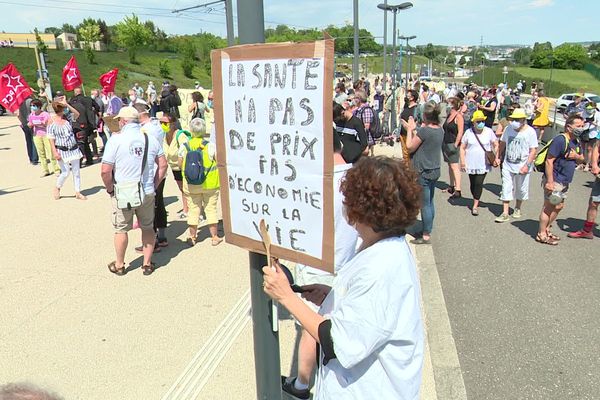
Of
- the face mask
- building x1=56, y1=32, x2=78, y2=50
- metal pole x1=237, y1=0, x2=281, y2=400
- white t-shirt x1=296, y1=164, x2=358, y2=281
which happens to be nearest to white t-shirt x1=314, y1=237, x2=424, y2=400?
metal pole x1=237, y1=0, x2=281, y2=400

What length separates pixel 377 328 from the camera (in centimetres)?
165

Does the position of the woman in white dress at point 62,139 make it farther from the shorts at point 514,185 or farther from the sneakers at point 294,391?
the shorts at point 514,185

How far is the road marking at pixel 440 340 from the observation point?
133 inches

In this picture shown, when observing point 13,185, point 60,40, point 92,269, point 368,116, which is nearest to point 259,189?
point 92,269

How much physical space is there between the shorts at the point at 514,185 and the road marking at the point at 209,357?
442cm

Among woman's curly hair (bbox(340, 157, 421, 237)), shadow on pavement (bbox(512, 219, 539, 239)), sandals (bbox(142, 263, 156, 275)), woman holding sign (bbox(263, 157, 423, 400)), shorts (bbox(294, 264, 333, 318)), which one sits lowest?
shadow on pavement (bbox(512, 219, 539, 239))

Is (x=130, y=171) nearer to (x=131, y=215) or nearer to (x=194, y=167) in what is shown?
(x=131, y=215)

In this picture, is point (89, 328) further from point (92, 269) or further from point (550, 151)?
point (550, 151)

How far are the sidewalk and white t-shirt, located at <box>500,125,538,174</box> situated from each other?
2.49 metres

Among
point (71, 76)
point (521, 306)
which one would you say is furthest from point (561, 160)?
point (71, 76)

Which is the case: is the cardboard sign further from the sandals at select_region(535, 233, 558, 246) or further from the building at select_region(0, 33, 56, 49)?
the building at select_region(0, 33, 56, 49)

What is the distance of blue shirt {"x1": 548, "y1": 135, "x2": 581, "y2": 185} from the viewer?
18.9 feet

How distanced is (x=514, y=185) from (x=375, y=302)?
6147mm

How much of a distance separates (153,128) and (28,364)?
3319mm
